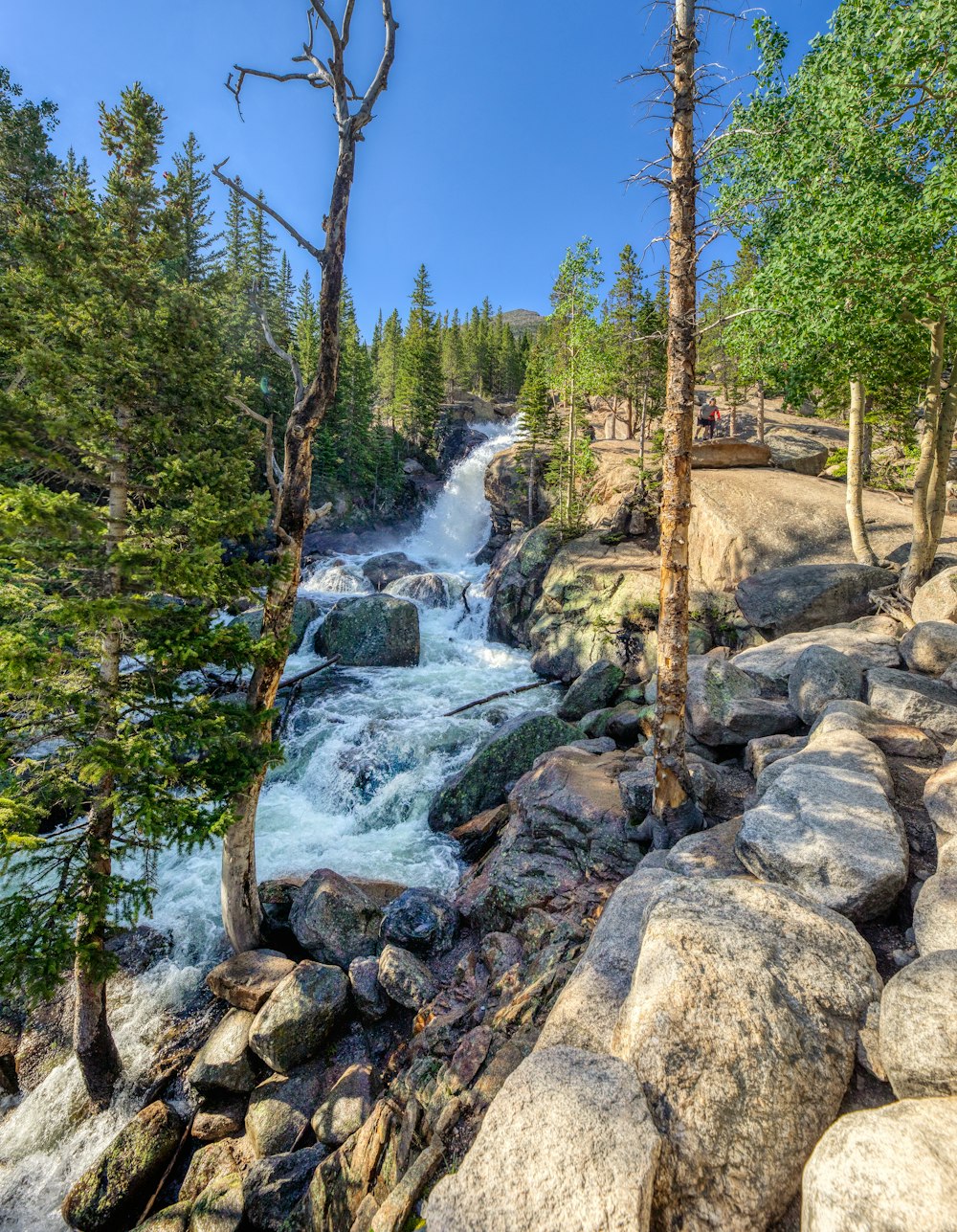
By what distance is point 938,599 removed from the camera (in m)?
10.1

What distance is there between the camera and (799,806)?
16.9 feet

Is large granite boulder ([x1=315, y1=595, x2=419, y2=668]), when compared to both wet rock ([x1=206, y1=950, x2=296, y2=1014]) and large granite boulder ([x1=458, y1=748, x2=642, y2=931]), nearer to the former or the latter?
large granite boulder ([x1=458, y1=748, x2=642, y2=931])

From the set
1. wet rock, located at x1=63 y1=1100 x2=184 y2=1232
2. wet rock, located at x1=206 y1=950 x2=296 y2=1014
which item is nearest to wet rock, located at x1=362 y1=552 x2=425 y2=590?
wet rock, located at x1=206 y1=950 x2=296 y2=1014

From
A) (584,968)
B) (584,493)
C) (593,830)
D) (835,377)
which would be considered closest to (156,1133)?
(584,968)

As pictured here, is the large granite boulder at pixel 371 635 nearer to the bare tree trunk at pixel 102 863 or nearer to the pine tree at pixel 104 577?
the pine tree at pixel 104 577

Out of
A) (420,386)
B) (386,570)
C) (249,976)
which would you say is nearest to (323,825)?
(249,976)

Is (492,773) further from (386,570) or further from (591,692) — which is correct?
(386,570)

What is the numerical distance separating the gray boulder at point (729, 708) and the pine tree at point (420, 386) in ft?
167

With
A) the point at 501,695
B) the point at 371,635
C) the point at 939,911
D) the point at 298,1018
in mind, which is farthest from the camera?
the point at 371,635

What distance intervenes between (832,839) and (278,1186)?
6.43 m

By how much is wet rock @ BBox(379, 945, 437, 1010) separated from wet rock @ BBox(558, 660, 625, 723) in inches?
Result: 358

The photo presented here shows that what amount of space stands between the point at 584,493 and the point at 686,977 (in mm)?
26684

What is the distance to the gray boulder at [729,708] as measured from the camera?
905 cm

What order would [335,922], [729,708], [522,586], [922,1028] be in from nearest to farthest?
[922,1028] → [335,922] → [729,708] → [522,586]
